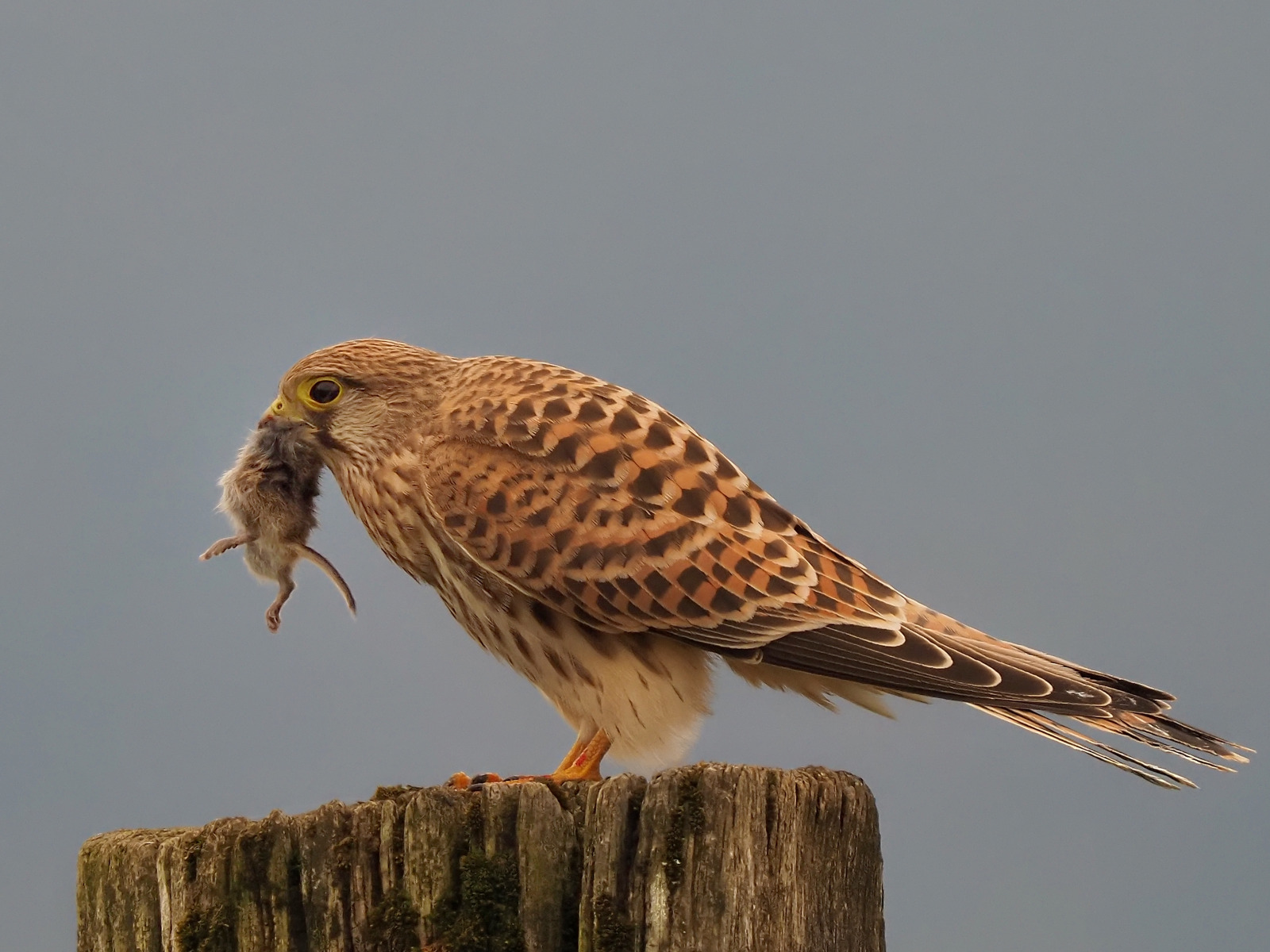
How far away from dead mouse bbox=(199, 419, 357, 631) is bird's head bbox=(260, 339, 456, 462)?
127mm

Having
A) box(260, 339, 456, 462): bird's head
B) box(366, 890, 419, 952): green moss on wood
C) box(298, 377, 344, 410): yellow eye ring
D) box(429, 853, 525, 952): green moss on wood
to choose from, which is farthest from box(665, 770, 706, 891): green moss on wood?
box(298, 377, 344, 410): yellow eye ring

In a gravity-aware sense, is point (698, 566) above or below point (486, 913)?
above

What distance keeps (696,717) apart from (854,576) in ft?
1.74

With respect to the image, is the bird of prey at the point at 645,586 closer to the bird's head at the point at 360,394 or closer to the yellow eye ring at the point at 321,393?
the bird's head at the point at 360,394

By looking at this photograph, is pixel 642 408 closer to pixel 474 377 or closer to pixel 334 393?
pixel 474 377

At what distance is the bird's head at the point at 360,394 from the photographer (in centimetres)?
388

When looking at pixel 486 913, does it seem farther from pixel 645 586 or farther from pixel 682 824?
pixel 645 586

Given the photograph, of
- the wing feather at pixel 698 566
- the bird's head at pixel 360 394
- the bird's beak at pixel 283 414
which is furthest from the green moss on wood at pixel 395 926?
the bird's beak at pixel 283 414

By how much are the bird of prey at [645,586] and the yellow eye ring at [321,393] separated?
265mm

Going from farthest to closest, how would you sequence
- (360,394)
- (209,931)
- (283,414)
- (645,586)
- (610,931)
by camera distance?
(283,414), (360,394), (645,586), (209,931), (610,931)

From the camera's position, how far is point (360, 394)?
156 inches

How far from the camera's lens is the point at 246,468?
4.23m

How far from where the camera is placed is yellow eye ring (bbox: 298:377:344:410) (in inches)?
158

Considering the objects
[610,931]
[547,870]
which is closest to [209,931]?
[547,870]
